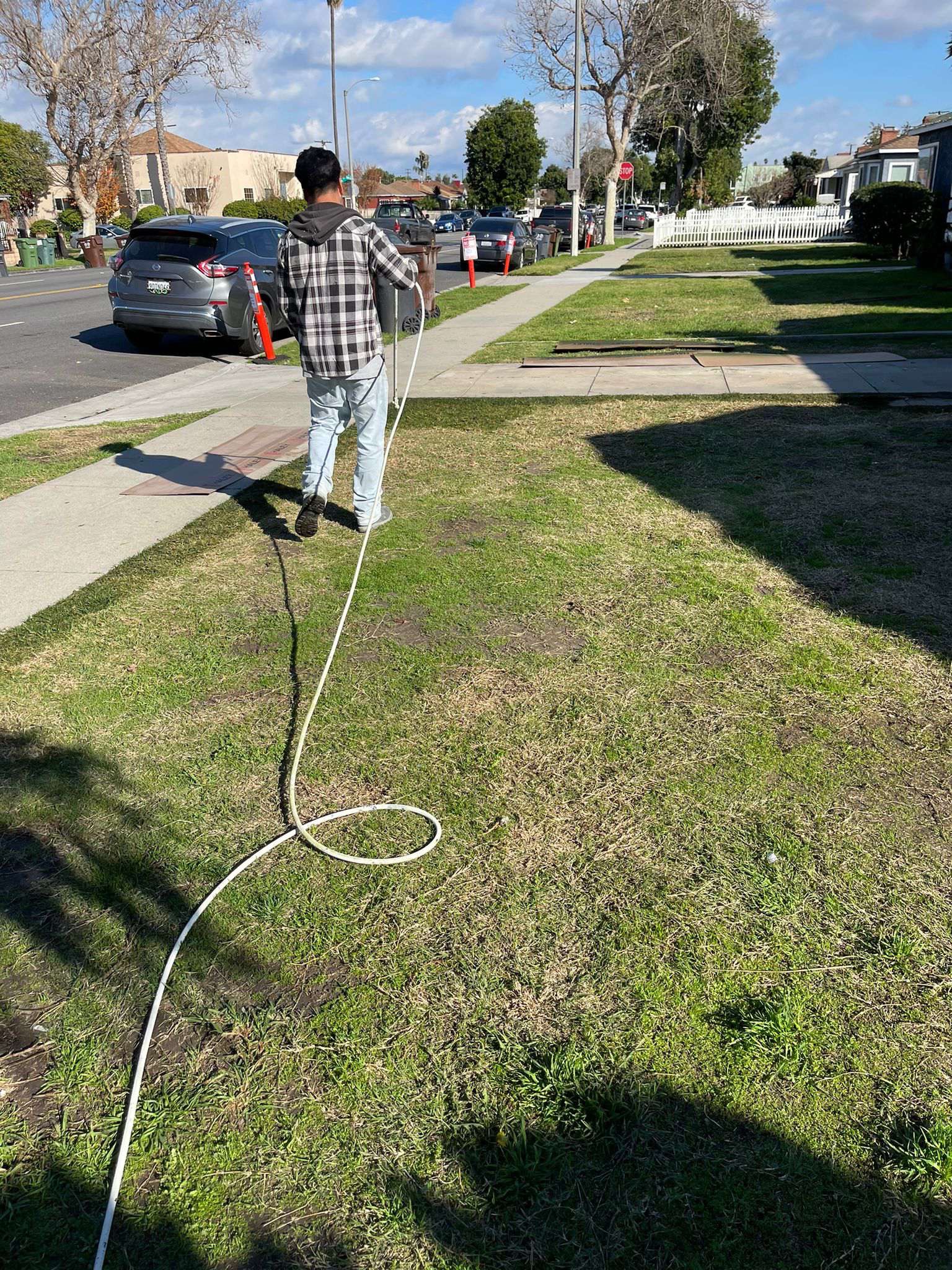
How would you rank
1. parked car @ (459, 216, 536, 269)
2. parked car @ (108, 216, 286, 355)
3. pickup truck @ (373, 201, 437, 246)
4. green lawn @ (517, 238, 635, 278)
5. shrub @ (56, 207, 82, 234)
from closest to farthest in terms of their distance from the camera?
parked car @ (108, 216, 286, 355), pickup truck @ (373, 201, 437, 246), green lawn @ (517, 238, 635, 278), parked car @ (459, 216, 536, 269), shrub @ (56, 207, 82, 234)

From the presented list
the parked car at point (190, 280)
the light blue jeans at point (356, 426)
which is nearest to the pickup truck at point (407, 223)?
the parked car at point (190, 280)

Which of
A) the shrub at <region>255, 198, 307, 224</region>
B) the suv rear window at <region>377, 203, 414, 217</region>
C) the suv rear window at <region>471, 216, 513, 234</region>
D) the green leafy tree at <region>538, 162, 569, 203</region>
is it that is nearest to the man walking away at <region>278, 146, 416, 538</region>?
the suv rear window at <region>471, 216, 513, 234</region>

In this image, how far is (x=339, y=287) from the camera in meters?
5.27

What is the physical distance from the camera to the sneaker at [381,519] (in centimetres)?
597

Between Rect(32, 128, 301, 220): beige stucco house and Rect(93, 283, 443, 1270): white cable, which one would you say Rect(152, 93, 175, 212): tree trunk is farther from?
Rect(93, 283, 443, 1270): white cable

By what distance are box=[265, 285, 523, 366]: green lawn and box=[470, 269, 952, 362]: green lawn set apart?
1.62 metres

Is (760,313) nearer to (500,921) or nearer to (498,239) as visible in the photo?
(498,239)

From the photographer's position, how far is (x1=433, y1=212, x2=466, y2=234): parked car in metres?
66.6

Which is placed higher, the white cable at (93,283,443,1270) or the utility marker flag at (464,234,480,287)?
the utility marker flag at (464,234,480,287)

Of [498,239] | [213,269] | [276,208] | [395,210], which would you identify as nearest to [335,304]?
[213,269]

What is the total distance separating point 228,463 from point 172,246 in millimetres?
7349

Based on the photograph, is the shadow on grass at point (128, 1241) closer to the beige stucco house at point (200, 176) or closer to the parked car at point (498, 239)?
the parked car at point (498, 239)

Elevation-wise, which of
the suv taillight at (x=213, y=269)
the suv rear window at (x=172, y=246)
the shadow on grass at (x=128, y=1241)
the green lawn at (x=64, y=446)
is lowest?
the shadow on grass at (x=128, y=1241)

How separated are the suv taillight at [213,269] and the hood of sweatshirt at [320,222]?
8866 mm
